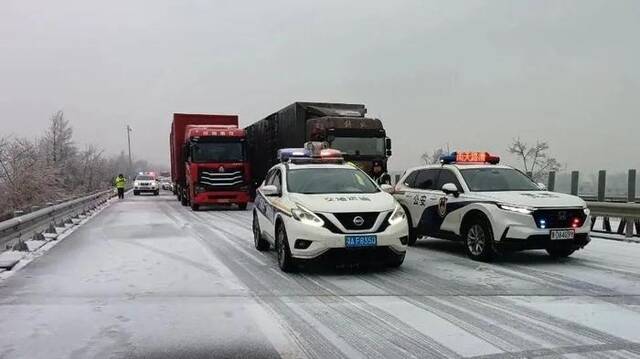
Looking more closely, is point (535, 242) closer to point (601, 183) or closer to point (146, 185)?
point (601, 183)

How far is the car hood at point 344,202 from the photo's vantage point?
8026 mm

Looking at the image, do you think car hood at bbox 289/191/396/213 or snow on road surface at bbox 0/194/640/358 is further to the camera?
car hood at bbox 289/191/396/213

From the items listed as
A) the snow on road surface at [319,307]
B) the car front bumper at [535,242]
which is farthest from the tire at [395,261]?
the car front bumper at [535,242]

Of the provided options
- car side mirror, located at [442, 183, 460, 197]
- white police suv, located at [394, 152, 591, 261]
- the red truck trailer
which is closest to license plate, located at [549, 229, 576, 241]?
white police suv, located at [394, 152, 591, 261]

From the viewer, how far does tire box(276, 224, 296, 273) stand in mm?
8234

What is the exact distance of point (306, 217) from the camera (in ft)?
26.3

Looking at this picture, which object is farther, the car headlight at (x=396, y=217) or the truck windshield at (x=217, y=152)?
the truck windshield at (x=217, y=152)

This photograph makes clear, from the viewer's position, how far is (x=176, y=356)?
4605mm

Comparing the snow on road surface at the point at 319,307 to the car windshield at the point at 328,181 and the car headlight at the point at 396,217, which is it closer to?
the car headlight at the point at 396,217

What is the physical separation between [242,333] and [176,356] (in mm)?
781

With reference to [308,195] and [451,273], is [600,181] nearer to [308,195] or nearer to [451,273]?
[451,273]

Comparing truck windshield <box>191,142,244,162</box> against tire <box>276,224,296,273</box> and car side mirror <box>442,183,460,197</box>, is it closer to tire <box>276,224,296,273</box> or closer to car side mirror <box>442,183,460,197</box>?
car side mirror <box>442,183,460,197</box>

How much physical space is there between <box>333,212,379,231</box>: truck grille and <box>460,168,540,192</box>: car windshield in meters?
2.66

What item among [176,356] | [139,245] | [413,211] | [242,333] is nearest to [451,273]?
[413,211]
